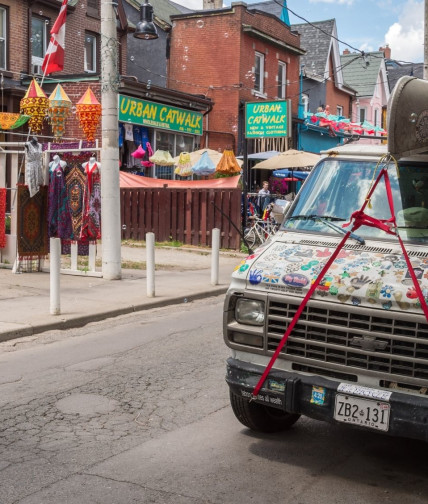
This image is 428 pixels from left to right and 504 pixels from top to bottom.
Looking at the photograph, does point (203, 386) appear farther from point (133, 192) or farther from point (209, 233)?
point (133, 192)

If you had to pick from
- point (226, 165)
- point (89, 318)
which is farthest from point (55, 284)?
point (226, 165)

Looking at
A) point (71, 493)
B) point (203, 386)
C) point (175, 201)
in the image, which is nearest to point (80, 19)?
point (175, 201)

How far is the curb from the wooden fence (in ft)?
24.5

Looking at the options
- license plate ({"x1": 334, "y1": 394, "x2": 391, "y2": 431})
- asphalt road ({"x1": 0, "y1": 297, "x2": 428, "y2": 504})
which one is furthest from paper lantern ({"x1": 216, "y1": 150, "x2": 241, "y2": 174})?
license plate ({"x1": 334, "y1": 394, "x2": 391, "y2": 431})

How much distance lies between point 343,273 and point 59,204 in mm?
9767

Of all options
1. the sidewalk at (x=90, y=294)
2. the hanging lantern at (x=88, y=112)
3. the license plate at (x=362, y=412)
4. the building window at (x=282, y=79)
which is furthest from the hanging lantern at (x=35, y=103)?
the building window at (x=282, y=79)

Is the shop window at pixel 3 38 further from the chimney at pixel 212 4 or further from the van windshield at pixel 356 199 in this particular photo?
the van windshield at pixel 356 199

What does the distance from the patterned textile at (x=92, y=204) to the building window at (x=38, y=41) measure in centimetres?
→ 1180

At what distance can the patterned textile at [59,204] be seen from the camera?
1351 centimetres

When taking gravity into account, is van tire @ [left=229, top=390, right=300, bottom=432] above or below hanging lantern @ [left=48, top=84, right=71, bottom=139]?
below

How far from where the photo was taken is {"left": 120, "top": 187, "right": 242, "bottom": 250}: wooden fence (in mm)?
20188

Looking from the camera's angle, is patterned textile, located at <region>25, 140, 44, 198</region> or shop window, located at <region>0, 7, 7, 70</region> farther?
shop window, located at <region>0, 7, 7, 70</region>

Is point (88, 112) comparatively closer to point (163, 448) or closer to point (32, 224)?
point (32, 224)

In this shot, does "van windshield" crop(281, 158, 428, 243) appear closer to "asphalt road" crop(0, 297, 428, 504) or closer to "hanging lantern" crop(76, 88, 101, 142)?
"asphalt road" crop(0, 297, 428, 504)
